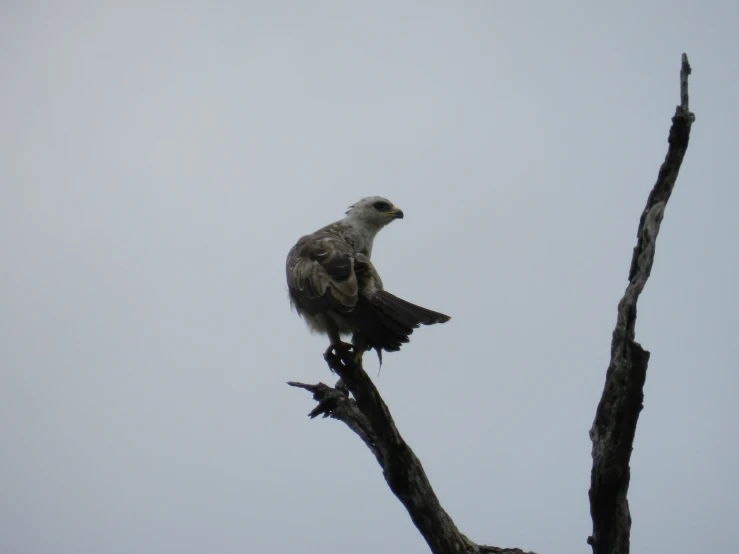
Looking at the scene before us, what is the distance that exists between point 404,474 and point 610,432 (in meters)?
1.29

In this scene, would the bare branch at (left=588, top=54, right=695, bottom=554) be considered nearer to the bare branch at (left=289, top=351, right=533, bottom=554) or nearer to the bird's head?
the bare branch at (left=289, top=351, right=533, bottom=554)

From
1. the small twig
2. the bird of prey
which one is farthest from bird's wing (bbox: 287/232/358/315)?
the small twig

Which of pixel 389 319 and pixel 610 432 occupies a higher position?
pixel 389 319

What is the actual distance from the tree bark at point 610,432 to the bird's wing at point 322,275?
0.94 m

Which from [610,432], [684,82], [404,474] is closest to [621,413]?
[610,432]

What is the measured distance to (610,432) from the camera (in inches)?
176

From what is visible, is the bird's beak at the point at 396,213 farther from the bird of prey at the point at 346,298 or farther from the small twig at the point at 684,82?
the small twig at the point at 684,82

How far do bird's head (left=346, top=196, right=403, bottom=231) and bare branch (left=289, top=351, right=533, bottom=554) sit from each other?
10.8 ft

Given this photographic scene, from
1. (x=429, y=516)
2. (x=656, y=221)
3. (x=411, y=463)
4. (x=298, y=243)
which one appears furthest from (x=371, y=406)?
(x=298, y=243)

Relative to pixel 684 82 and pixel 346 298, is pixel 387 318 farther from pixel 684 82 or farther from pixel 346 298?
pixel 684 82

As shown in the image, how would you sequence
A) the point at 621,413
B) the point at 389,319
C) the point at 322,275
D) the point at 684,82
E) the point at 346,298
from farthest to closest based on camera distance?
the point at 322,275 < the point at 346,298 < the point at 389,319 < the point at 684,82 < the point at 621,413

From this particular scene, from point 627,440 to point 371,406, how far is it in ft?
5.43

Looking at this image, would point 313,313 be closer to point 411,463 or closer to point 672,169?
point 411,463

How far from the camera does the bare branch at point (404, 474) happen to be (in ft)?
15.6
